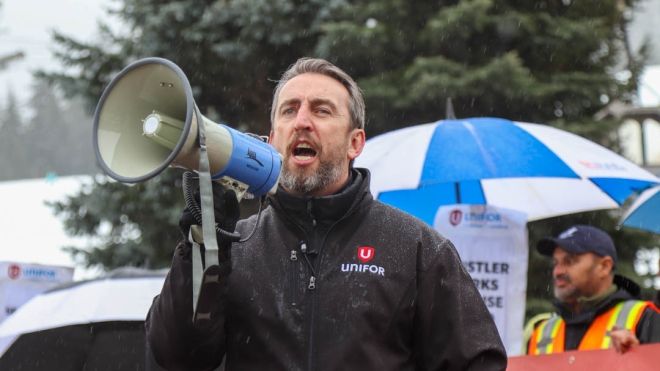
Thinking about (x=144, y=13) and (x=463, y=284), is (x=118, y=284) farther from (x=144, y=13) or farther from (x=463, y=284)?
(x=144, y=13)

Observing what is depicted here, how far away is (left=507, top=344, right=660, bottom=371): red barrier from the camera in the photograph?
464 cm

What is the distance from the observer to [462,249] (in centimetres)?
618

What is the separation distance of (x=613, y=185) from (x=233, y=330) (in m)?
4.37

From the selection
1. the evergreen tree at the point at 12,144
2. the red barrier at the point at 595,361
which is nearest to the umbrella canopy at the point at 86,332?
the red barrier at the point at 595,361

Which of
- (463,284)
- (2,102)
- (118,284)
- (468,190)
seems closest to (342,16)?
(468,190)

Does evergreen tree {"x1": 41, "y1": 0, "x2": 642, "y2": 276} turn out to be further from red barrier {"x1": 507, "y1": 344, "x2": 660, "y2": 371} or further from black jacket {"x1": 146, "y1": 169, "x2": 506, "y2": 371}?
black jacket {"x1": 146, "y1": 169, "x2": 506, "y2": 371}

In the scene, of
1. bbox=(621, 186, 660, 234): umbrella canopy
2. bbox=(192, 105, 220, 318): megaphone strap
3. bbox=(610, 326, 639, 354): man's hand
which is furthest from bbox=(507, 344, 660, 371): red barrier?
bbox=(192, 105, 220, 318): megaphone strap

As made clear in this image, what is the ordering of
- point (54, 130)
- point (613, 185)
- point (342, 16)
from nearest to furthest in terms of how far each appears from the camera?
point (613, 185) < point (342, 16) < point (54, 130)

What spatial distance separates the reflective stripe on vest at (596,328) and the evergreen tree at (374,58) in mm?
3299

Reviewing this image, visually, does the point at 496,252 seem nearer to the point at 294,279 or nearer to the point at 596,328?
the point at 596,328

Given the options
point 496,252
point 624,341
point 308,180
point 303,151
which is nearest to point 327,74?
point 303,151

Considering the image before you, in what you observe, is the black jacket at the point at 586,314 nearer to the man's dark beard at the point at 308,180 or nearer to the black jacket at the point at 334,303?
the black jacket at the point at 334,303

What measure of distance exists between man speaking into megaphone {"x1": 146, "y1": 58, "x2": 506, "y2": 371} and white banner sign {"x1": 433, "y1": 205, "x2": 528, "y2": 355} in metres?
3.06

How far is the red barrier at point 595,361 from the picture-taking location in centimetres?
464
